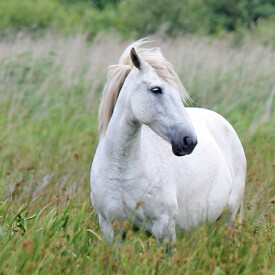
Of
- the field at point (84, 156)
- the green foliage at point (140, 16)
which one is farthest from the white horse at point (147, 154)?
the green foliage at point (140, 16)

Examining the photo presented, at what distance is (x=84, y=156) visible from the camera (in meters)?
6.70

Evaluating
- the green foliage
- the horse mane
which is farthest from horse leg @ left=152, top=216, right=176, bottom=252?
the green foliage

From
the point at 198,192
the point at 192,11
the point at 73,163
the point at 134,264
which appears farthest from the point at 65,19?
the point at 134,264

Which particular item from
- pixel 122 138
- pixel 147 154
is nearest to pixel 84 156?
pixel 147 154

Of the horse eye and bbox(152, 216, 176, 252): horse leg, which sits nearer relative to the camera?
the horse eye

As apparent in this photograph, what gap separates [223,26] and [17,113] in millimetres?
11328

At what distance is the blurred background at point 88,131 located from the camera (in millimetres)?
3250

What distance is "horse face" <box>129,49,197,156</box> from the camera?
3.47 meters

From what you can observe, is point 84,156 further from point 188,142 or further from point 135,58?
point 188,142

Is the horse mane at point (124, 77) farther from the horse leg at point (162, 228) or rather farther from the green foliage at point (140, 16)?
the green foliage at point (140, 16)

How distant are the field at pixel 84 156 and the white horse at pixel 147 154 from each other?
Answer: 0.15 m

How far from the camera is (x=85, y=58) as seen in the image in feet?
35.5

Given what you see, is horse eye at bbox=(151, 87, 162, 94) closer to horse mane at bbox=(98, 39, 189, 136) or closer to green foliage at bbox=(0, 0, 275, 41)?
horse mane at bbox=(98, 39, 189, 136)

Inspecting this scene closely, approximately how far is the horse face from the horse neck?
11 centimetres
